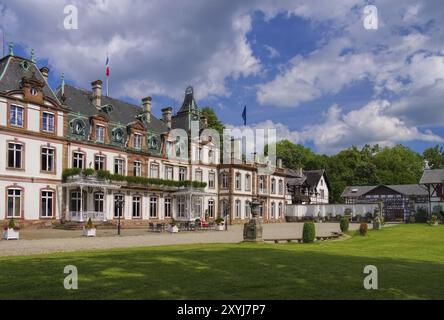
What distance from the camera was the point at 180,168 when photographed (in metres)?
49.6

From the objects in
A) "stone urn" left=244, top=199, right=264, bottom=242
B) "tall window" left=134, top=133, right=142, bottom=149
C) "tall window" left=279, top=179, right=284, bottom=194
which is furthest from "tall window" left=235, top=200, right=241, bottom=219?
"stone urn" left=244, top=199, right=264, bottom=242

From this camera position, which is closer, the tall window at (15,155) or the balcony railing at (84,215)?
Answer: the tall window at (15,155)

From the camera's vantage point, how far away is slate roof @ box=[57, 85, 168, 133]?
39.9 metres

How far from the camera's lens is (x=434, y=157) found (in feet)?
319

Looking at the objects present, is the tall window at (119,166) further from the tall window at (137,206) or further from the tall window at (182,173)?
the tall window at (182,173)

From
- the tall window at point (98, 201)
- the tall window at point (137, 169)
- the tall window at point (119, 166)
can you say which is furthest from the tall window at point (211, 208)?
the tall window at point (98, 201)

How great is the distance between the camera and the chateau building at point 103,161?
33.8 meters

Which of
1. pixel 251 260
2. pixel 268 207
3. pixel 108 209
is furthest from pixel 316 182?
pixel 251 260

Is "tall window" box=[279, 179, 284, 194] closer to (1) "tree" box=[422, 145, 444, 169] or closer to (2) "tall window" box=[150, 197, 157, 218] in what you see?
(2) "tall window" box=[150, 197, 157, 218]

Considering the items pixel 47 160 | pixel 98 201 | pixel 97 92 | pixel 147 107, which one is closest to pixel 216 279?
pixel 47 160

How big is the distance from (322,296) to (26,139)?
3085 centimetres

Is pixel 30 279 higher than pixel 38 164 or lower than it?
lower

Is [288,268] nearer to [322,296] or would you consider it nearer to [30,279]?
[322,296]

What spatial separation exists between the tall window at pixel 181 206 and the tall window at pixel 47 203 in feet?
51.2
